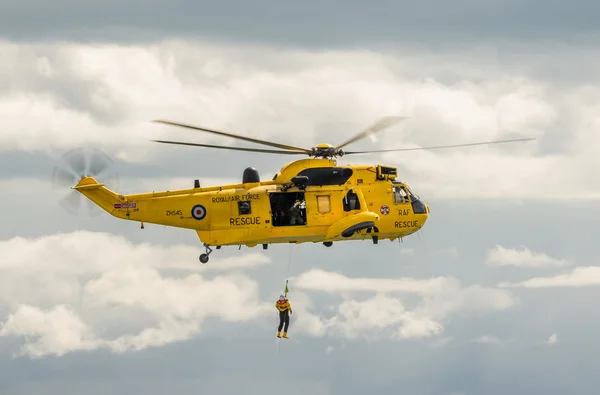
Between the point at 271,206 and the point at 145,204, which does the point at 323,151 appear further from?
the point at 145,204

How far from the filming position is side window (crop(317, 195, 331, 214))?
78.9 meters

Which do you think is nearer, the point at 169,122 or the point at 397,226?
the point at 169,122

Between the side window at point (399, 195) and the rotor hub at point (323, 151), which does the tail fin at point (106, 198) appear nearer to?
the rotor hub at point (323, 151)

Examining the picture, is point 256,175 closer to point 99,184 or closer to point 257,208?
Answer: point 257,208

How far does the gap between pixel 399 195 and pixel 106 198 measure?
726 inches

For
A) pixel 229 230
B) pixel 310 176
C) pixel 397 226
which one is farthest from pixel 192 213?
pixel 397 226

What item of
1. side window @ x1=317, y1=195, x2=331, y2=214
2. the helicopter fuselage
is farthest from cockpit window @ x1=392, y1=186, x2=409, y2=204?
side window @ x1=317, y1=195, x2=331, y2=214

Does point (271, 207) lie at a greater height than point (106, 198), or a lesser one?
lesser

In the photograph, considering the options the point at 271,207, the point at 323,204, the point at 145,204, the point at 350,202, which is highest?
the point at 145,204

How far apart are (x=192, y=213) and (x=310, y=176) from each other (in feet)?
25.1

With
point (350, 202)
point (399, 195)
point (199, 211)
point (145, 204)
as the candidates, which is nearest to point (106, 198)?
point (145, 204)

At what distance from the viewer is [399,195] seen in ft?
267

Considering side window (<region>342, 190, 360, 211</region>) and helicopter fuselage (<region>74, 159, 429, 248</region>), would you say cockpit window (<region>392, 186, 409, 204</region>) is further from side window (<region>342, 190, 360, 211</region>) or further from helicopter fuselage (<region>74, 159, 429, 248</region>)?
side window (<region>342, 190, 360, 211</region>)

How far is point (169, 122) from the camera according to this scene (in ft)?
247
